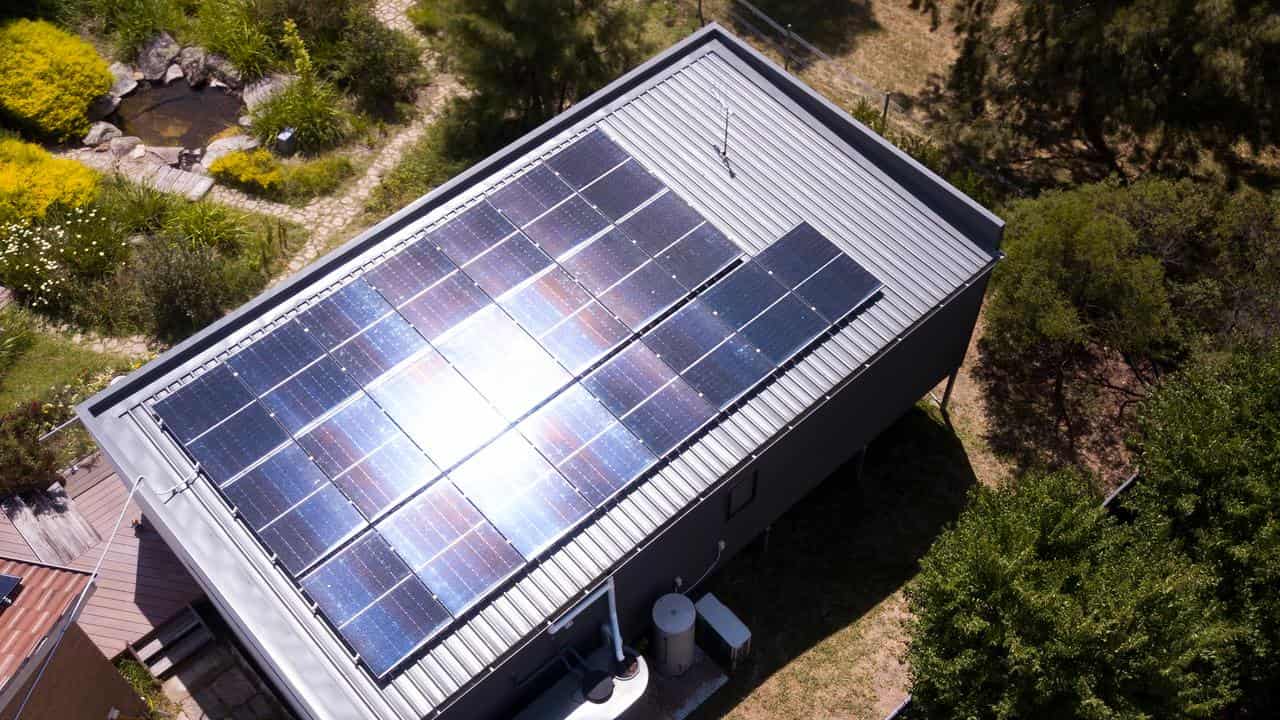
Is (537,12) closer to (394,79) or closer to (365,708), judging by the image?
(394,79)

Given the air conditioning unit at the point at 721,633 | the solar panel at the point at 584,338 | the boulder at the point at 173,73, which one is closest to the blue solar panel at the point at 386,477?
the solar panel at the point at 584,338

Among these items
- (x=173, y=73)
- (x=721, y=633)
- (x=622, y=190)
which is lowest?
(x=721, y=633)

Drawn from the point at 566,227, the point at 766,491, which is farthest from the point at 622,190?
the point at 766,491

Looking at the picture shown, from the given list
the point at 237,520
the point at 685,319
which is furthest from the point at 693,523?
the point at 237,520

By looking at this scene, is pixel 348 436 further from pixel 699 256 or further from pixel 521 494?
pixel 699 256

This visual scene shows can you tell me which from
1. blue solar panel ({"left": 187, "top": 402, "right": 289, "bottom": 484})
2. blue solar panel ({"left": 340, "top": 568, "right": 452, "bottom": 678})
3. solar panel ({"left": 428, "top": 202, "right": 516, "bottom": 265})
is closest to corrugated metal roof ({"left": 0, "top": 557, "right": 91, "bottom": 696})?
blue solar panel ({"left": 187, "top": 402, "right": 289, "bottom": 484})

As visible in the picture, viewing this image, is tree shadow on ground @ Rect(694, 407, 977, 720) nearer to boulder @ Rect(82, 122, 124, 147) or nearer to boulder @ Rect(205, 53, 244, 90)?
boulder @ Rect(205, 53, 244, 90)

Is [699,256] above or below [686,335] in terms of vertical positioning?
above
